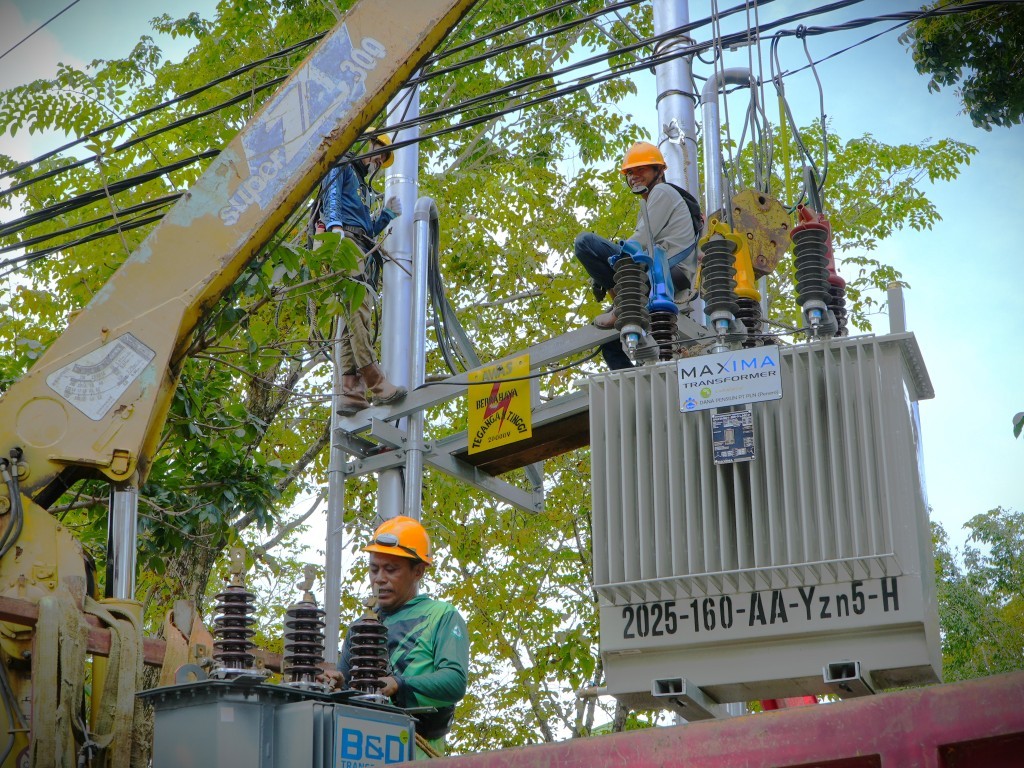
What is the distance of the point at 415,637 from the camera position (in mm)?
5766

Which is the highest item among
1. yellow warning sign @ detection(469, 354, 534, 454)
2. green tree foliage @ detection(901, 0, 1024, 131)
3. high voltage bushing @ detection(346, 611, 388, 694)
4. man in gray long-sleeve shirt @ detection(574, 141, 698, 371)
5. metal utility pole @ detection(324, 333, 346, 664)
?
green tree foliage @ detection(901, 0, 1024, 131)

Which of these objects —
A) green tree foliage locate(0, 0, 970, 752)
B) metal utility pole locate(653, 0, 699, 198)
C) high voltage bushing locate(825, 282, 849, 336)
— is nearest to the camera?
high voltage bushing locate(825, 282, 849, 336)

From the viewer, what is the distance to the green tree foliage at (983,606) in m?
21.2

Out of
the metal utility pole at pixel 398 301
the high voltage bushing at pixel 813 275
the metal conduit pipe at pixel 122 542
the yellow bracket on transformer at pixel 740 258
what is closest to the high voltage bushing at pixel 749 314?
the yellow bracket on transformer at pixel 740 258

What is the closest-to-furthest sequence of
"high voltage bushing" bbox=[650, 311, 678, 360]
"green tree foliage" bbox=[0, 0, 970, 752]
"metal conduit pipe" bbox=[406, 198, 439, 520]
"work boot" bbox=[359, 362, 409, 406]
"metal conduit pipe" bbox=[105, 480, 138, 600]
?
"metal conduit pipe" bbox=[105, 480, 138, 600] < "high voltage bushing" bbox=[650, 311, 678, 360] < "metal conduit pipe" bbox=[406, 198, 439, 520] < "work boot" bbox=[359, 362, 409, 406] < "green tree foliage" bbox=[0, 0, 970, 752]

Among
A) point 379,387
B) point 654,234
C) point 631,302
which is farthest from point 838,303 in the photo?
point 379,387

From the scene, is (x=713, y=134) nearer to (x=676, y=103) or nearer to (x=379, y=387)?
(x=676, y=103)

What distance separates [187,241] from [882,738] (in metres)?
4.23

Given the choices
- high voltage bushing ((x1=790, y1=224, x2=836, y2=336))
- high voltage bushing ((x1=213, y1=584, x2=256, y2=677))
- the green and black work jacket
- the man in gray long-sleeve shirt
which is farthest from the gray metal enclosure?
the man in gray long-sleeve shirt

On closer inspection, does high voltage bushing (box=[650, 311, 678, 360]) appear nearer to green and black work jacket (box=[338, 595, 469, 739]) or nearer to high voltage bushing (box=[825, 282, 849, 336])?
high voltage bushing (box=[825, 282, 849, 336])

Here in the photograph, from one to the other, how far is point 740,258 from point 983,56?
623cm

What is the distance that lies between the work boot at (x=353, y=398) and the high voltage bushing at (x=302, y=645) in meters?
5.03

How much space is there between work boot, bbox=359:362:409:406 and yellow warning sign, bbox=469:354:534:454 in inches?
24.0

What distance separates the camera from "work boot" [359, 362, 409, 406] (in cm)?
951
